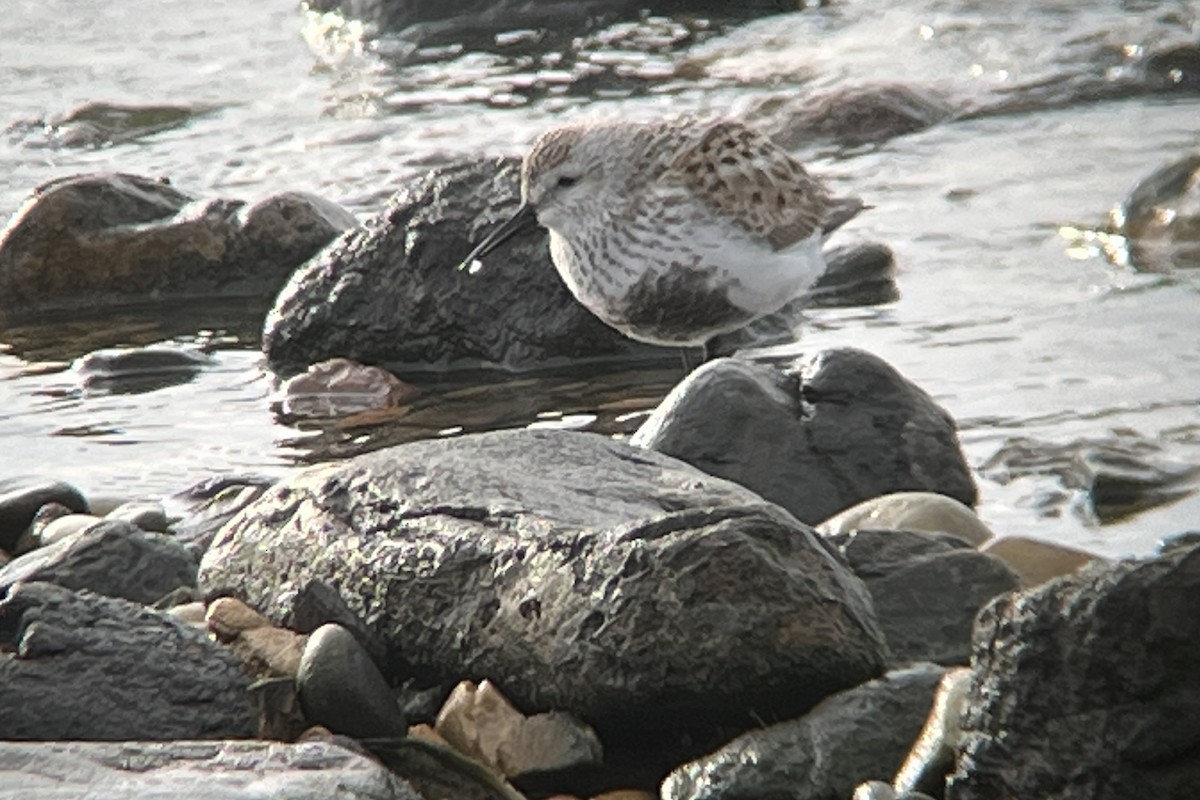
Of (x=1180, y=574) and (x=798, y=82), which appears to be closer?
(x=1180, y=574)

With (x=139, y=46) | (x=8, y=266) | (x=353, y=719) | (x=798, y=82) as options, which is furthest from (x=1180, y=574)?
(x=139, y=46)

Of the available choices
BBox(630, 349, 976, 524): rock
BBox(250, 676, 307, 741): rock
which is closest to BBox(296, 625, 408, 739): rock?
BBox(250, 676, 307, 741): rock

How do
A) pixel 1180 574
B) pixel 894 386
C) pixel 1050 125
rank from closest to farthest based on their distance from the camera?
pixel 1180 574 < pixel 894 386 < pixel 1050 125

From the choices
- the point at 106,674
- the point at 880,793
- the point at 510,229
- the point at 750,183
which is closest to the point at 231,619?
the point at 106,674

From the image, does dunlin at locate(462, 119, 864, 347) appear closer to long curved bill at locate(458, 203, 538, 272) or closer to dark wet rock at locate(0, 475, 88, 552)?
long curved bill at locate(458, 203, 538, 272)

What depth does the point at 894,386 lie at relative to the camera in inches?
241

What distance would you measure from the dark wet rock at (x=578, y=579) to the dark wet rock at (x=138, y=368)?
284cm

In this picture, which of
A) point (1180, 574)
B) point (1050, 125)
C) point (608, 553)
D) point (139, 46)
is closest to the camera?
point (1180, 574)

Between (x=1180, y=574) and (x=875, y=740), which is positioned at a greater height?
(x=1180, y=574)

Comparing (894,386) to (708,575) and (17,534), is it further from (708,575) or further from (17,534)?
(17,534)

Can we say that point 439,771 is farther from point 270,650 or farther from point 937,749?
point 937,749

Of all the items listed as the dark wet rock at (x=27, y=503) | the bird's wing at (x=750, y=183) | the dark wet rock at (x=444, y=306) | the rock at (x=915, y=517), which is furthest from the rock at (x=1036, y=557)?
the dark wet rock at (x=444, y=306)

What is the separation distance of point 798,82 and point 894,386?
272 inches

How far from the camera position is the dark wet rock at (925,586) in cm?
480
